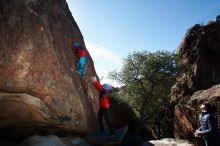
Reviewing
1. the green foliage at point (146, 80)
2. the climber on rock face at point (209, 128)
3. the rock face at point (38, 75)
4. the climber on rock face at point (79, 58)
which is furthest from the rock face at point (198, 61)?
the climber on rock face at point (209, 128)

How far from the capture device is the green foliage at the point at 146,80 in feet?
96.4

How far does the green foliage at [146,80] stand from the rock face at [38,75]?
16.6 metres

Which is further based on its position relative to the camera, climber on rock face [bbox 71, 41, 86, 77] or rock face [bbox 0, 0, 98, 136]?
climber on rock face [bbox 71, 41, 86, 77]

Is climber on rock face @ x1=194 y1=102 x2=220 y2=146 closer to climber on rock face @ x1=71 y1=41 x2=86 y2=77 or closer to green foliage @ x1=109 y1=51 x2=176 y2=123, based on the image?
climber on rock face @ x1=71 y1=41 x2=86 y2=77

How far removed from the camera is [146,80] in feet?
98.6

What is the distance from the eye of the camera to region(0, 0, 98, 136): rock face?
9328 mm

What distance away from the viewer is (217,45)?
104 ft

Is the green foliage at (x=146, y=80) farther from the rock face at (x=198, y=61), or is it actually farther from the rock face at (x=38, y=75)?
the rock face at (x=38, y=75)

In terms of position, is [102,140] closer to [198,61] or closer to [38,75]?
[38,75]

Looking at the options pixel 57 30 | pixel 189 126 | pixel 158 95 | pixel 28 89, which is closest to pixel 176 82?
pixel 158 95

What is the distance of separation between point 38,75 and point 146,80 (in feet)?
69.6

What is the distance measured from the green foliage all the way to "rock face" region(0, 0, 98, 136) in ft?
54.4

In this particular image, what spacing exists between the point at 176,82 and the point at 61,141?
853 inches

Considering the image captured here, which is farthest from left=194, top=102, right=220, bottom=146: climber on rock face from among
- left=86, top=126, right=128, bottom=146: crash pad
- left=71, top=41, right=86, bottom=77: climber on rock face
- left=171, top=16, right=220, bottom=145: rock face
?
left=171, top=16, right=220, bottom=145: rock face
